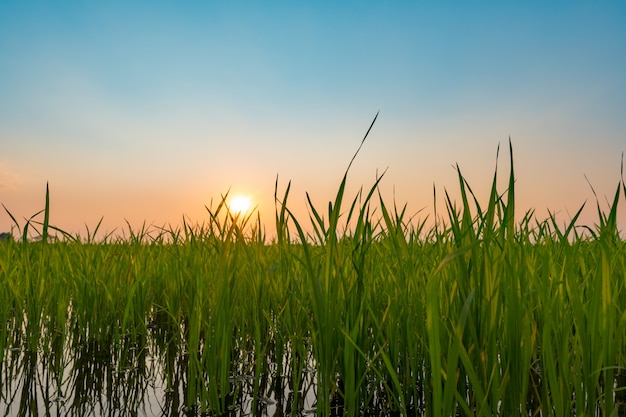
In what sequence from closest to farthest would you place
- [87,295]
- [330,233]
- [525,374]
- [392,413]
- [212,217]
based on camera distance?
[525,374], [330,233], [392,413], [212,217], [87,295]

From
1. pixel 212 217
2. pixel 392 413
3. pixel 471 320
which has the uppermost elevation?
pixel 212 217

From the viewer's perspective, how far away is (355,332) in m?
1.62

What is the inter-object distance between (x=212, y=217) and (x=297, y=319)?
643 millimetres

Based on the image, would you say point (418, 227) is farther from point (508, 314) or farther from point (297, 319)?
point (508, 314)

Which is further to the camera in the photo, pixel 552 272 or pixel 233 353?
pixel 233 353

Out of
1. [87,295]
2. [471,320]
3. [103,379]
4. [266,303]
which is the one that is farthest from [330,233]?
[87,295]

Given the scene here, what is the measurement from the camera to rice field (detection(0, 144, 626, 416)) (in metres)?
1.45

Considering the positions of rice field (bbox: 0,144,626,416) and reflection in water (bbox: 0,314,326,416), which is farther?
reflection in water (bbox: 0,314,326,416)

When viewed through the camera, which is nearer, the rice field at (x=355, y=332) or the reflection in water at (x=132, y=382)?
the rice field at (x=355, y=332)

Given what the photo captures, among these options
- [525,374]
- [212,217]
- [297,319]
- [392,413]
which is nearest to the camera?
[525,374]

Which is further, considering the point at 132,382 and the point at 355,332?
the point at 132,382

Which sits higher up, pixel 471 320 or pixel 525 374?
pixel 471 320

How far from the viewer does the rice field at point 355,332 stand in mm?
1448

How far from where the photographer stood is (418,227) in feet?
9.54
